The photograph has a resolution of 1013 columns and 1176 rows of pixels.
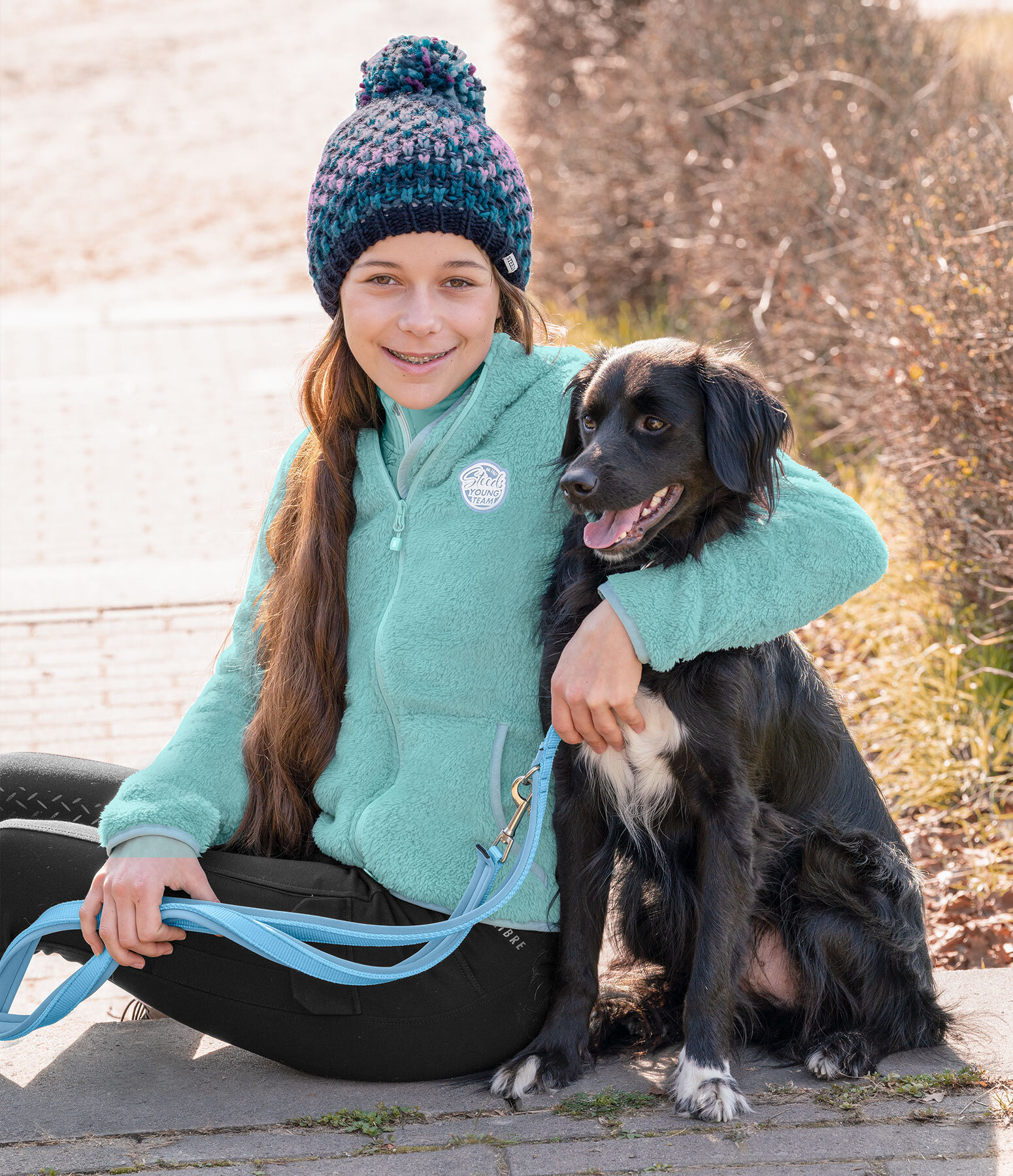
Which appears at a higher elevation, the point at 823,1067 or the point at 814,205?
the point at 814,205

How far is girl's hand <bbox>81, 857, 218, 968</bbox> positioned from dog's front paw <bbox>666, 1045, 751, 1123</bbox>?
96 centimetres

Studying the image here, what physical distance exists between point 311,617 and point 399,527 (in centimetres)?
26

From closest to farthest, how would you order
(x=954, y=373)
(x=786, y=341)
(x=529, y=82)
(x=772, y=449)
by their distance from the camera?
(x=772, y=449) < (x=954, y=373) < (x=786, y=341) < (x=529, y=82)

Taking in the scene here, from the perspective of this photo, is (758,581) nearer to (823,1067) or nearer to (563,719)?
(563,719)

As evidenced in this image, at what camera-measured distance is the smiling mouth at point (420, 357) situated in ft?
8.38

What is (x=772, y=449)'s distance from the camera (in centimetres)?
236

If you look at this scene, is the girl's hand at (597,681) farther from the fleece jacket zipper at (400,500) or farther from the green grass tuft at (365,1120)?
the green grass tuft at (365,1120)

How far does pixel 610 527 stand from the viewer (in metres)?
2.37

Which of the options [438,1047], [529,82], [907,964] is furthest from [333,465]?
[529,82]

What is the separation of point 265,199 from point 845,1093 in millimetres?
13582

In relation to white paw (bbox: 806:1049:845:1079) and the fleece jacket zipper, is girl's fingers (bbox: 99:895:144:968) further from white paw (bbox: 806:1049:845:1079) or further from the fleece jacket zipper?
white paw (bbox: 806:1049:845:1079)

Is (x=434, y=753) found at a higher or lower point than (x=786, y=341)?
lower

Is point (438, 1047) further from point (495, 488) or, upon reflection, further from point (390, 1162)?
point (495, 488)

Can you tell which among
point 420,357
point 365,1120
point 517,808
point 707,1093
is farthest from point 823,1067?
point 420,357
